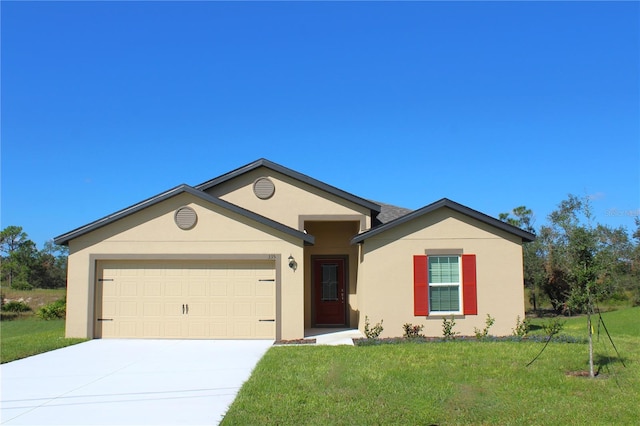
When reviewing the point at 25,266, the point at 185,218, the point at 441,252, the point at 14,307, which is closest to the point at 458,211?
the point at 441,252

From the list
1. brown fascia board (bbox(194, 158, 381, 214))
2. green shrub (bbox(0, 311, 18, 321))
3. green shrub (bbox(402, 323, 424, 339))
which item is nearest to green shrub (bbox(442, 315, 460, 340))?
green shrub (bbox(402, 323, 424, 339))

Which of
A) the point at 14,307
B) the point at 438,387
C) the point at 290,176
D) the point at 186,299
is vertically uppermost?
the point at 290,176

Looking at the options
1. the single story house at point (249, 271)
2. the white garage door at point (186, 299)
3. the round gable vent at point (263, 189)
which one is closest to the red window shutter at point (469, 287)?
the single story house at point (249, 271)

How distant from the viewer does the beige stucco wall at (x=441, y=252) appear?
1419cm

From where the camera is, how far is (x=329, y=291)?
17.0m

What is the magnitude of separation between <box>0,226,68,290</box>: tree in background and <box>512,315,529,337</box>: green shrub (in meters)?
33.4

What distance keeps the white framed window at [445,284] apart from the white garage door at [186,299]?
4195 millimetres

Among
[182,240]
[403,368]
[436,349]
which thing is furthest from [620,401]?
[182,240]

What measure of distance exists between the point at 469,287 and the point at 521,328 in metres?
1.65

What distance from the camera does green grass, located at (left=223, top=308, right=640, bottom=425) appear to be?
6.80m

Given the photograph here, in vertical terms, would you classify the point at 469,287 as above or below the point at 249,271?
below

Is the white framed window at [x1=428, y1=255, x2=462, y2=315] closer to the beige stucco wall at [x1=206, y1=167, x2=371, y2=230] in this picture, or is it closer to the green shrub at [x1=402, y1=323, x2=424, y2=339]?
the green shrub at [x1=402, y1=323, x2=424, y2=339]

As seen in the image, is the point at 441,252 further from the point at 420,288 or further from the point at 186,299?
the point at 186,299

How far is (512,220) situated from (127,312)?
964 inches
